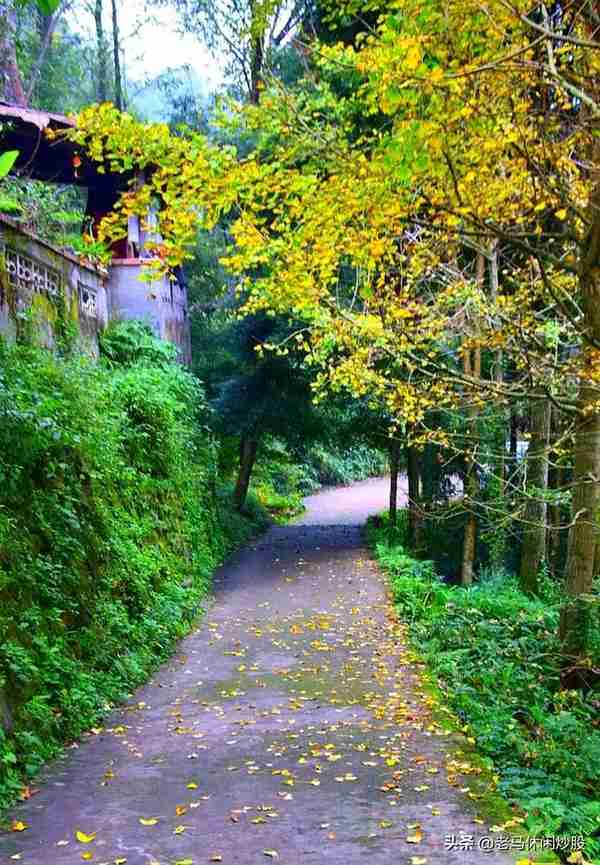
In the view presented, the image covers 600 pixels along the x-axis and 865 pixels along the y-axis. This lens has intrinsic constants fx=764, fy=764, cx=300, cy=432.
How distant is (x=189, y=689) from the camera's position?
801cm

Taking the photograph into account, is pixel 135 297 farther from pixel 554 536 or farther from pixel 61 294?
pixel 554 536

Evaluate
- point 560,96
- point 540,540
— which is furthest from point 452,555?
point 560,96

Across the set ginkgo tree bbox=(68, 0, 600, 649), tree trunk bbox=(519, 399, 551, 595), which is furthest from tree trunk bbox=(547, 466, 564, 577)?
ginkgo tree bbox=(68, 0, 600, 649)

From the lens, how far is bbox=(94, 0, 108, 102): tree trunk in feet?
96.2

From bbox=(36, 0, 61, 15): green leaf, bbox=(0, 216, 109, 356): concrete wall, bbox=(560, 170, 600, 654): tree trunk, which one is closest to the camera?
bbox=(36, 0, 61, 15): green leaf

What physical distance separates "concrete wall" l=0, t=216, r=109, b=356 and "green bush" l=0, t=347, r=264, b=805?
0.60 metres

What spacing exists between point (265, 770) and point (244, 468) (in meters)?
18.5

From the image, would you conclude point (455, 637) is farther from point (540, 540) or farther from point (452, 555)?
point (452, 555)

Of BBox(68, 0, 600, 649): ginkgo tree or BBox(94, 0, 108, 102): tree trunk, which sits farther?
BBox(94, 0, 108, 102): tree trunk

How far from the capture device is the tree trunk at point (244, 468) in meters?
23.8

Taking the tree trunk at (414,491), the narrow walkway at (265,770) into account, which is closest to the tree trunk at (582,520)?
the narrow walkway at (265,770)

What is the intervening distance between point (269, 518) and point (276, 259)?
67.7ft

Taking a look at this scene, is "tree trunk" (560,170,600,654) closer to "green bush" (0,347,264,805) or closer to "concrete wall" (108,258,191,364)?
"green bush" (0,347,264,805)

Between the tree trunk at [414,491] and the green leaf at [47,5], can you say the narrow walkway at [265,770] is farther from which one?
the tree trunk at [414,491]
